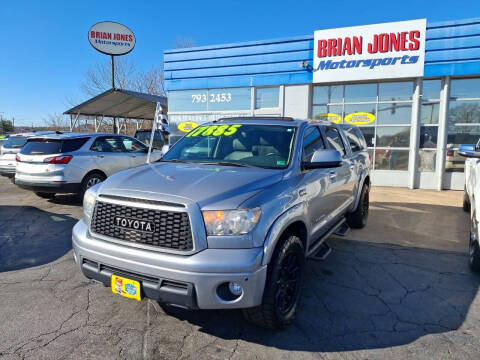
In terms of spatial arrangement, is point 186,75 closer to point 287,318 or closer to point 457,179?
point 457,179

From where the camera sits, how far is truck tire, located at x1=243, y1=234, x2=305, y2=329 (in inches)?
101

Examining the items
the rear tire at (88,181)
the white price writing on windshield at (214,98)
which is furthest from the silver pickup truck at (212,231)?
the white price writing on windshield at (214,98)

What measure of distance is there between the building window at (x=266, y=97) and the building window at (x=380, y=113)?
157 cm

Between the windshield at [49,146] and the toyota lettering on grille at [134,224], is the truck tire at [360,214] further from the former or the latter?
the windshield at [49,146]

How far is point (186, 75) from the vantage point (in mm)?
12484

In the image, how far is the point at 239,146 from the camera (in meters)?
3.73

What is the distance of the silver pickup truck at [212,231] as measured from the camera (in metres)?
2.39

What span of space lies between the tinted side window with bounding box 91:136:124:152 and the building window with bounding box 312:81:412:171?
254 inches

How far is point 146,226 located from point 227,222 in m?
0.61

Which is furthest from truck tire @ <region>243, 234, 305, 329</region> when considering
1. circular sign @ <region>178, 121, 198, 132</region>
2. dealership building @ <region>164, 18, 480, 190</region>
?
circular sign @ <region>178, 121, 198, 132</region>

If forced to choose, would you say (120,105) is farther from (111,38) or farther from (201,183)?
(201,183)

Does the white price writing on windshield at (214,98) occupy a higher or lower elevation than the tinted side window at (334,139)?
higher

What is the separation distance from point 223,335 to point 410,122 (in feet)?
30.6

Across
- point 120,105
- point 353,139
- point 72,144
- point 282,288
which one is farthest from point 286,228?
point 120,105
